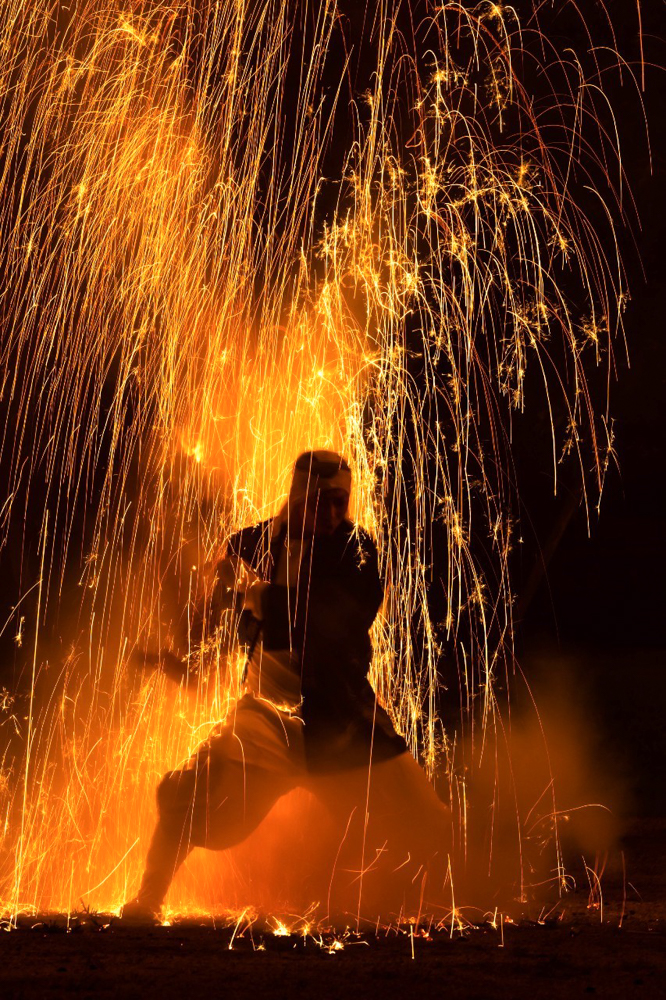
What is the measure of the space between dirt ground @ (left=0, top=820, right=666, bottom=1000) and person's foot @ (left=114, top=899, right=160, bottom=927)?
2.3 inches

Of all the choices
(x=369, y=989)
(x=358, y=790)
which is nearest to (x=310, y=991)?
(x=369, y=989)

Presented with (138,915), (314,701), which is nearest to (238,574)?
(314,701)

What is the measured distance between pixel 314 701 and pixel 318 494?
792 millimetres

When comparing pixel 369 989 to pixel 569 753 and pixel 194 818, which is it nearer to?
pixel 194 818

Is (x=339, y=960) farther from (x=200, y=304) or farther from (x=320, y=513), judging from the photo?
(x=200, y=304)

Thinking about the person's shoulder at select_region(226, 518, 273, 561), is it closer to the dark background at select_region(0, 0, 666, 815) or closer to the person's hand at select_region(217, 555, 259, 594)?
the person's hand at select_region(217, 555, 259, 594)

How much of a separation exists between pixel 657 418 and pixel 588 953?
741 cm

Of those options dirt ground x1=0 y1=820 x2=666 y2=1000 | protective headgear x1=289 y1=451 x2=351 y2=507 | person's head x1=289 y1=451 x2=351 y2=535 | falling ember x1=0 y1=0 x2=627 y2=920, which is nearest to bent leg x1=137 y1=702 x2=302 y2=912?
dirt ground x1=0 y1=820 x2=666 y2=1000

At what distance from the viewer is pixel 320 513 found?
15.6ft

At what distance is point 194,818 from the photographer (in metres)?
4.44

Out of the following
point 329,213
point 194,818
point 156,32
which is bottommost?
point 194,818

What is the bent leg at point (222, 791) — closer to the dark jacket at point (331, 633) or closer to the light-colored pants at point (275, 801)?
the light-colored pants at point (275, 801)

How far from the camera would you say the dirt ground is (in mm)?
3338

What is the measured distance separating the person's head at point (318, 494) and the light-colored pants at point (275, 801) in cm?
72
